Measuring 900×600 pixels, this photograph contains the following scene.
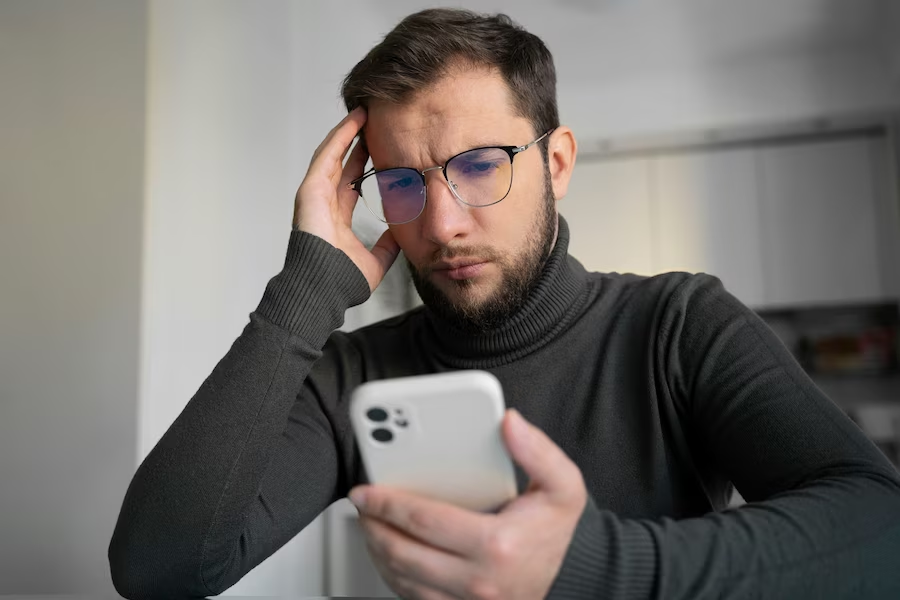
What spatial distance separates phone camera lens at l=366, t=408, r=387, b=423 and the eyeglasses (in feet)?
1.59

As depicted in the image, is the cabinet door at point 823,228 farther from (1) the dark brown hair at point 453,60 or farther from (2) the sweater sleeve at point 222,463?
(2) the sweater sleeve at point 222,463

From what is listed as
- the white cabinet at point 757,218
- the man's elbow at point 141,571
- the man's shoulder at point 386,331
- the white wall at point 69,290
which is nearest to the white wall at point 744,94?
the white cabinet at point 757,218

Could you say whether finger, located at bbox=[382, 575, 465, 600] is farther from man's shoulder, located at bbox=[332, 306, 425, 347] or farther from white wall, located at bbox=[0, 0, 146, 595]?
white wall, located at bbox=[0, 0, 146, 595]

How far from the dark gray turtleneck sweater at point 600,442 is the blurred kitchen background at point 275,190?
82 cm

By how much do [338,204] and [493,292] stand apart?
25 cm

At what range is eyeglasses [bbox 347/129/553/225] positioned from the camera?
3.17 feet

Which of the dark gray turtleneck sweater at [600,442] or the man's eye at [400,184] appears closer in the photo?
the dark gray turtleneck sweater at [600,442]

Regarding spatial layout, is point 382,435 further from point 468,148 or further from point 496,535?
point 468,148

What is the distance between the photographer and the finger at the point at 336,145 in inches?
41.1

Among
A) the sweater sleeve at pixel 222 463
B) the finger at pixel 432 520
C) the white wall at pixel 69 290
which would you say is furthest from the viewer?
the white wall at pixel 69 290

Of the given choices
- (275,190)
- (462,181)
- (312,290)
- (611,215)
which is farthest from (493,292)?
(611,215)

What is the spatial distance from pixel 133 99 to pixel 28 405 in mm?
735

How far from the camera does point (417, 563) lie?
51cm

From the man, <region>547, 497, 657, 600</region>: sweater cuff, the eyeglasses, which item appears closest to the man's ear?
the man
